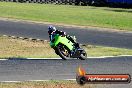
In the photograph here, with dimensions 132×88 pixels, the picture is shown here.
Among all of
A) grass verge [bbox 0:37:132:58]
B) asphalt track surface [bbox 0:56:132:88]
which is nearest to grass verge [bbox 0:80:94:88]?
asphalt track surface [bbox 0:56:132:88]

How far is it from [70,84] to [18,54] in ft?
21.8

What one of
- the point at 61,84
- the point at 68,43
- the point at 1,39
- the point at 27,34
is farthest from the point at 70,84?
the point at 27,34

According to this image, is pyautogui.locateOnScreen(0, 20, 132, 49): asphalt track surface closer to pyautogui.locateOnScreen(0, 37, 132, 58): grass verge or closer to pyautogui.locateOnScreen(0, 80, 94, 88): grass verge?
pyautogui.locateOnScreen(0, 37, 132, 58): grass verge

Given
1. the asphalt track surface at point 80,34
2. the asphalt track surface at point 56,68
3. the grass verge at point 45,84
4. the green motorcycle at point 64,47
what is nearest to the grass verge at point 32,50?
the asphalt track surface at point 56,68

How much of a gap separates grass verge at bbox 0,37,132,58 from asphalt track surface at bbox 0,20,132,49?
9.22 feet

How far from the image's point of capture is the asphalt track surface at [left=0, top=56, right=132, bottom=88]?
642 inches

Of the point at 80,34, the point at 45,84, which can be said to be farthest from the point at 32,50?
the point at 80,34

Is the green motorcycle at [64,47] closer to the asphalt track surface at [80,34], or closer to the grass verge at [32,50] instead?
the grass verge at [32,50]

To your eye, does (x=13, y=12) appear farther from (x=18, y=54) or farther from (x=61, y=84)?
(x=61, y=84)

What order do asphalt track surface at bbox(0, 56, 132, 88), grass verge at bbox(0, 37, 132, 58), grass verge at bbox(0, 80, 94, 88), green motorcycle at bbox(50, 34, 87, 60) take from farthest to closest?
1. grass verge at bbox(0, 37, 132, 58)
2. green motorcycle at bbox(50, 34, 87, 60)
3. asphalt track surface at bbox(0, 56, 132, 88)
4. grass verge at bbox(0, 80, 94, 88)

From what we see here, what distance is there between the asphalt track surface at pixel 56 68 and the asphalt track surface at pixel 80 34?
777 centimetres

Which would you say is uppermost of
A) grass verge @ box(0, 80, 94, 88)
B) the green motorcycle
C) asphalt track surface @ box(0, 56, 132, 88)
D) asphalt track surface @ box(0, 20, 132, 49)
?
the green motorcycle

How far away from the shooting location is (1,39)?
26828mm

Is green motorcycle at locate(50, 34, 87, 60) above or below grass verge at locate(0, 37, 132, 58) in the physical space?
above
